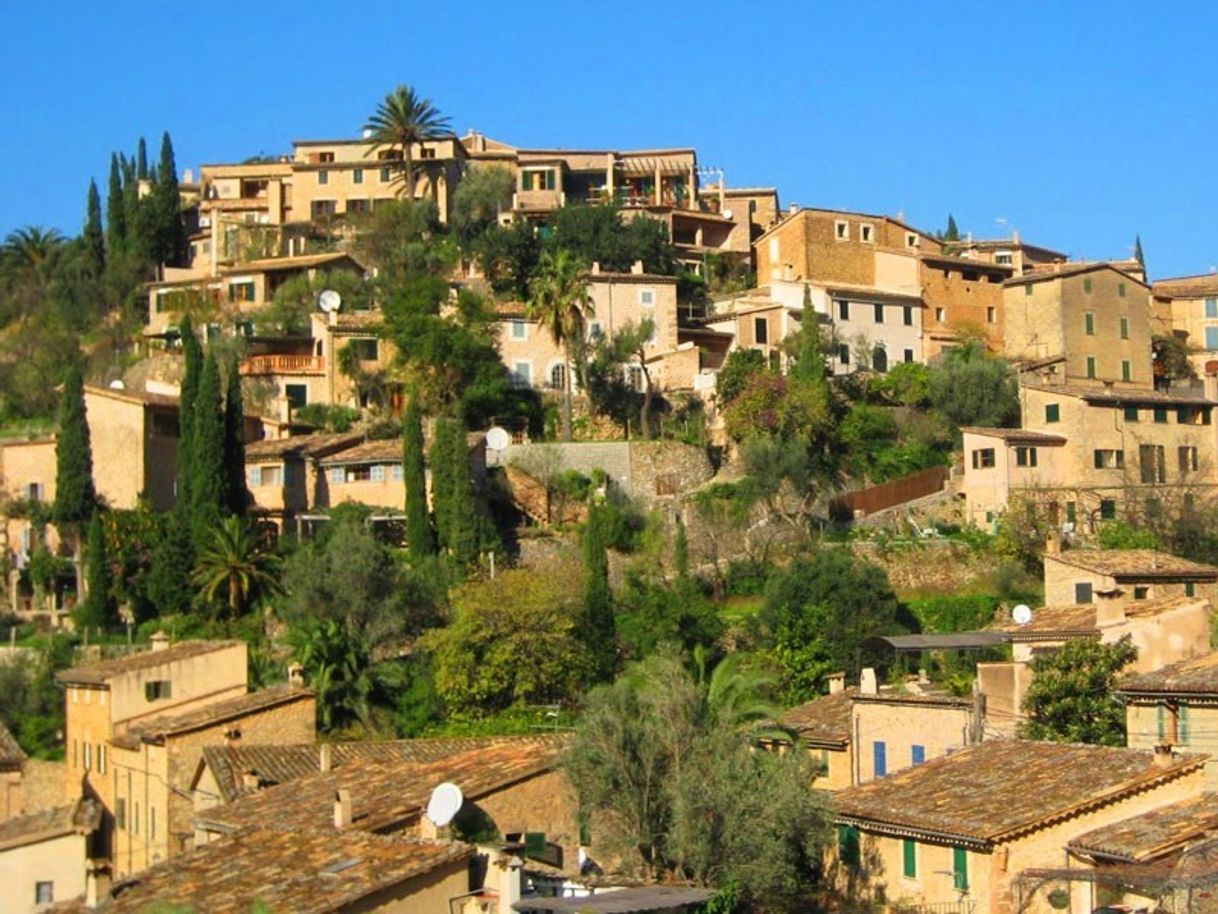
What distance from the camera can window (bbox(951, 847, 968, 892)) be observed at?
103 feet

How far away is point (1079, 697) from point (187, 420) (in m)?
29.7

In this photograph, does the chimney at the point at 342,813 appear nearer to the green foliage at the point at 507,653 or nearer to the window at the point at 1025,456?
the green foliage at the point at 507,653

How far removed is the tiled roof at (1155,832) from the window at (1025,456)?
33.6m

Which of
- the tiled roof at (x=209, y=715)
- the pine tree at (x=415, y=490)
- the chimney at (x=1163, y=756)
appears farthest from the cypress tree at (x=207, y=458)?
the chimney at (x=1163, y=756)

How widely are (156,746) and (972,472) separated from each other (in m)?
28.9

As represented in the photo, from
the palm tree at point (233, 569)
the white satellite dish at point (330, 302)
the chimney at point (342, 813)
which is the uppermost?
the white satellite dish at point (330, 302)

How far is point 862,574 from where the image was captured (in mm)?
54750

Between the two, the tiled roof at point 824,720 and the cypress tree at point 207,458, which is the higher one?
the cypress tree at point 207,458

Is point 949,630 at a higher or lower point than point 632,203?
lower

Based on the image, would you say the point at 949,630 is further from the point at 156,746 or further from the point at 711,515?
the point at 156,746

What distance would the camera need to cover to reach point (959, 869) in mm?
31453

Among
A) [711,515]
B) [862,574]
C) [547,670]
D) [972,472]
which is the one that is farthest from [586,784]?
[972,472]

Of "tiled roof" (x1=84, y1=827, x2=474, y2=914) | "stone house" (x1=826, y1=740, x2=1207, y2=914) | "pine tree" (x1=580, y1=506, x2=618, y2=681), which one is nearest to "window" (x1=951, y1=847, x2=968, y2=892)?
"stone house" (x1=826, y1=740, x2=1207, y2=914)

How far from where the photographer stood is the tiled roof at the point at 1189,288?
270 feet
